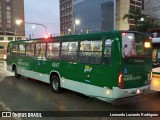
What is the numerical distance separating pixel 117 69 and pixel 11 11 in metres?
89.7

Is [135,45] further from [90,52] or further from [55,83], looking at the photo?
[55,83]

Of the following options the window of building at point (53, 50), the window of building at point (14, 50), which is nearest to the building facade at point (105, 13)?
the window of building at point (14, 50)

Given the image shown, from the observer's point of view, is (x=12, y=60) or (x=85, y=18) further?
(x=85, y=18)

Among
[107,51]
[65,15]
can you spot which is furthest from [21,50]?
[65,15]

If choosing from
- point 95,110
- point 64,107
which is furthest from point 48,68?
point 95,110

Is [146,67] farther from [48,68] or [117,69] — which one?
[48,68]

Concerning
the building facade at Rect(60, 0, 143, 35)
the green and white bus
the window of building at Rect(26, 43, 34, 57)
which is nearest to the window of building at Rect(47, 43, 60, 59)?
the green and white bus

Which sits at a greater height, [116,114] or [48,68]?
[48,68]

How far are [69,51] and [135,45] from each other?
327cm

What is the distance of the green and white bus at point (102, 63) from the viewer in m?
7.82

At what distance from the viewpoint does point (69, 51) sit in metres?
10.4

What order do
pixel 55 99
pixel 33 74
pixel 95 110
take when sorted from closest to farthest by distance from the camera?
1. pixel 95 110
2. pixel 55 99
3. pixel 33 74

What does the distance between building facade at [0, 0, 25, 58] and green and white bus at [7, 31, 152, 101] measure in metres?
78.3

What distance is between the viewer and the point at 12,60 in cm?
1719
